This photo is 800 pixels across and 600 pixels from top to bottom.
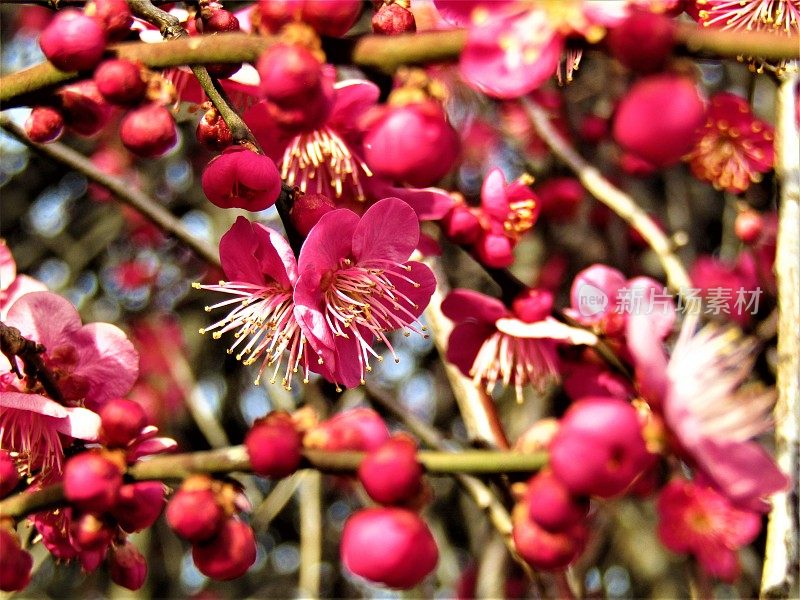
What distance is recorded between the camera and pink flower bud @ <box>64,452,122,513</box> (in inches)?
35.6

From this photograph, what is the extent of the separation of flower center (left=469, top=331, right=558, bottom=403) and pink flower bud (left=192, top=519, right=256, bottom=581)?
0.63 meters

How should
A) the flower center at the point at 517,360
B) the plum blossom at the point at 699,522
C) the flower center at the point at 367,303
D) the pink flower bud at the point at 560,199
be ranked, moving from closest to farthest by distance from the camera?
the flower center at the point at 367,303 → the flower center at the point at 517,360 → the plum blossom at the point at 699,522 → the pink flower bud at the point at 560,199

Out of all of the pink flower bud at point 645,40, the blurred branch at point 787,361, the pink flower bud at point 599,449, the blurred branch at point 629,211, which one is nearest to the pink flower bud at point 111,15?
the pink flower bud at point 645,40

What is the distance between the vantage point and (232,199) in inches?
41.4

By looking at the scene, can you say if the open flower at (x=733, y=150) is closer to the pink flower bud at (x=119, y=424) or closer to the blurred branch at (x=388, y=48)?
the blurred branch at (x=388, y=48)

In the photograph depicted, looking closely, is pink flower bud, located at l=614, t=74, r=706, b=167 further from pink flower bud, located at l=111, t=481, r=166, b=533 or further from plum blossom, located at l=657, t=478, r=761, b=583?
plum blossom, located at l=657, t=478, r=761, b=583

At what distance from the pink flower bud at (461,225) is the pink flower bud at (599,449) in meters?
0.68

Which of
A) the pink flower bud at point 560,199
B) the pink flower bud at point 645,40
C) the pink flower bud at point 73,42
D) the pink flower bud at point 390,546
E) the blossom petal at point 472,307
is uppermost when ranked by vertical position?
the pink flower bud at point 645,40

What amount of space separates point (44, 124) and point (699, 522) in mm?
1669

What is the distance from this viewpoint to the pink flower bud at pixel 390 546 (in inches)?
32.6

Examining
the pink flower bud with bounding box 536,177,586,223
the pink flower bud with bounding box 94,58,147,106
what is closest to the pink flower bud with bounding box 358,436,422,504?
the pink flower bud with bounding box 94,58,147,106

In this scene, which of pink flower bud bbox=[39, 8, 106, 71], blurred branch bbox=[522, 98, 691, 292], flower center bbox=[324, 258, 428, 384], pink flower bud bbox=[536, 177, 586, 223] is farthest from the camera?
pink flower bud bbox=[536, 177, 586, 223]

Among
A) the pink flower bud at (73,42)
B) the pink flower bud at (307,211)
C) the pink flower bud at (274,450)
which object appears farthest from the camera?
the pink flower bud at (307,211)

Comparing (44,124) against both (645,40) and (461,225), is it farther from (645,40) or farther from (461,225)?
(645,40)
